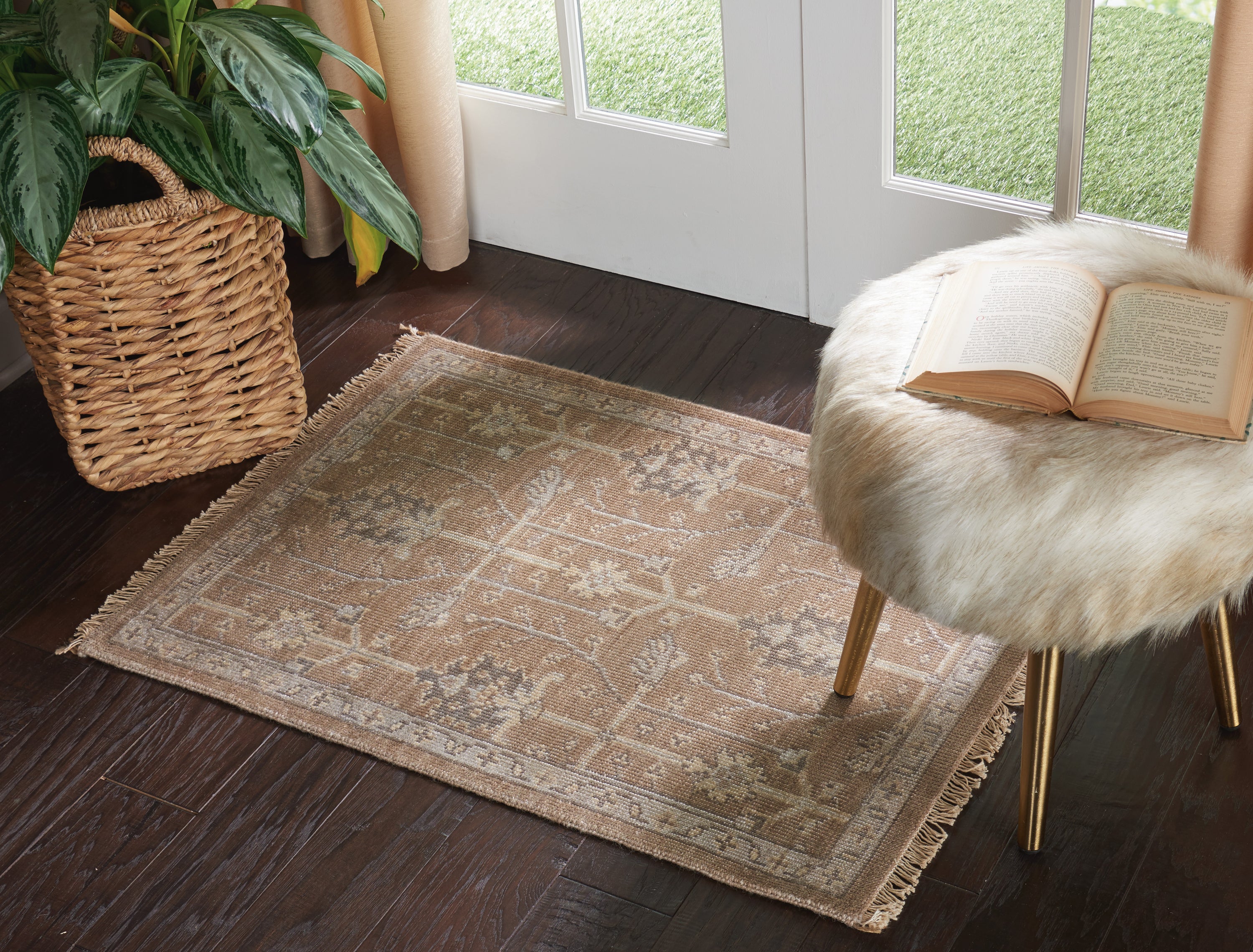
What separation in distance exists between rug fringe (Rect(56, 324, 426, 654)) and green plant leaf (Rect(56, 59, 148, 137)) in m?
0.54

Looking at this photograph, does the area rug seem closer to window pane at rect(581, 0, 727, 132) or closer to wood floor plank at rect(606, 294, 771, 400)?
wood floor plank at rect(606, 294, 771, 400)

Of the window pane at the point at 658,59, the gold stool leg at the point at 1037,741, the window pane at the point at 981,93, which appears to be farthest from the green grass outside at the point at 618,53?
the gold stool leg at the point at 1037,741

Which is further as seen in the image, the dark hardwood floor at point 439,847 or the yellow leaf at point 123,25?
the yellow leaf at point 123,25

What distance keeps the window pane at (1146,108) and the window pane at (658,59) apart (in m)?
0.55

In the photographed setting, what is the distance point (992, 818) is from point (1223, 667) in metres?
0.30

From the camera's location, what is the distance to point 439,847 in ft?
4.86

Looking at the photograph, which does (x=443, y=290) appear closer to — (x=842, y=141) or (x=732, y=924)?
(x=842, y=141)

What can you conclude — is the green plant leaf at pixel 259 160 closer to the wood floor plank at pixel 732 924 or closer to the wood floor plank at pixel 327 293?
the wood floor plank at pixel 327 293

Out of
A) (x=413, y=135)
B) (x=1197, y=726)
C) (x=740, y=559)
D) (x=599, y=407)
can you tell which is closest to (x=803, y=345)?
(x=599, y=407)

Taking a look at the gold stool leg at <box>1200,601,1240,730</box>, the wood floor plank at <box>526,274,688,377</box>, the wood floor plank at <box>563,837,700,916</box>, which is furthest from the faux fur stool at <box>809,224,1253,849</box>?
the wood floor plank at <box>526,274,688,377</box>

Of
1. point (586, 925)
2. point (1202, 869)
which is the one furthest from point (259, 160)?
point (1202, 869)

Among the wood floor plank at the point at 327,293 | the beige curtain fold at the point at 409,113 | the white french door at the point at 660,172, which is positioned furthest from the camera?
the wood floor plank at the point at 327,293

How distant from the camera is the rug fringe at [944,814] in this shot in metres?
1.37

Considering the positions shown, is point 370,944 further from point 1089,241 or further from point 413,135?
point 413,135
